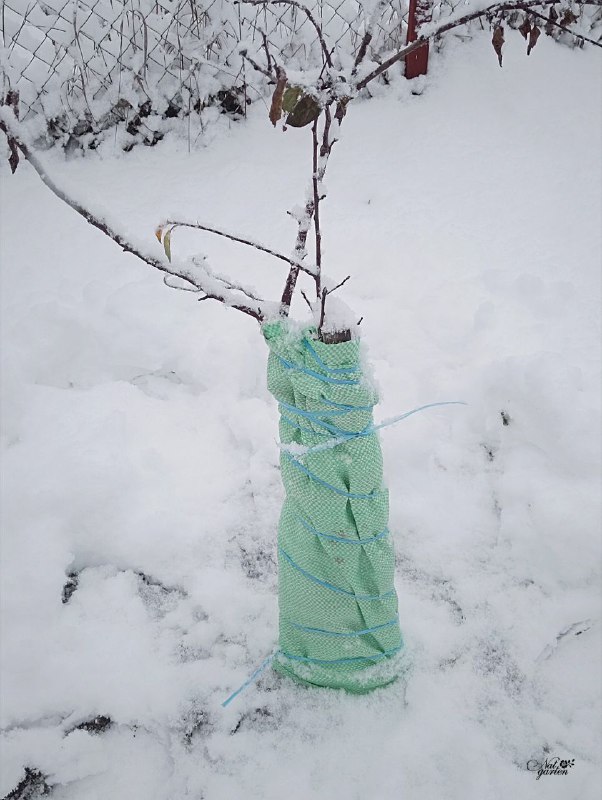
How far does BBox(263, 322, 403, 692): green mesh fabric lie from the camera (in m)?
1.23

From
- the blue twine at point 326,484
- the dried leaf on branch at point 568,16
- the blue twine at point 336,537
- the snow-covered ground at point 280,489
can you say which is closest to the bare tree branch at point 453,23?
the dried leaf on branch at point 568,16

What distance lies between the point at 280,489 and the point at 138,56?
2.69 metres

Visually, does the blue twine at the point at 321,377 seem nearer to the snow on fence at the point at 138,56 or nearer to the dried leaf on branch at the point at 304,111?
the dried leaf on branch at the point at 304,111

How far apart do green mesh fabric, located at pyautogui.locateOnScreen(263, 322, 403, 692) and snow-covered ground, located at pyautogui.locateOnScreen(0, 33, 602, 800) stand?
13 centimetres

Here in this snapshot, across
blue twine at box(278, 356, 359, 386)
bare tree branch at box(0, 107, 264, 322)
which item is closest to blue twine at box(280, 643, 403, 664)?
blue twine at box(278, 356, 359, 386)

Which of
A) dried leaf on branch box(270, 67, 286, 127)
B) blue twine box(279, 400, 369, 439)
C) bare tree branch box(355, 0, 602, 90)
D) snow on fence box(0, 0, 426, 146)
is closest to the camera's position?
dried leaf on branch box(270, 67, 286, 127)

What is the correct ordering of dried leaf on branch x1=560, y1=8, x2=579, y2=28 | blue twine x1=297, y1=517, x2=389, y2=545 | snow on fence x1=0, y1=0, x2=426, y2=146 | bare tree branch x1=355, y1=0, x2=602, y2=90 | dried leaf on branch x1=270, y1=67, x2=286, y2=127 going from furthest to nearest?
snow on fence x1=0, y1=0, x2=426, y2=146 → blue twine x1=297, y1=517, x2=389, y2=545 → dried leaf on branch x1=560, y1=8, x2=579, y2=28 → bare tree branch x1=355, y1=0, x2=602, y2=90 → dried leaf on branch x1=270, y1=67, x2=286, y2=127

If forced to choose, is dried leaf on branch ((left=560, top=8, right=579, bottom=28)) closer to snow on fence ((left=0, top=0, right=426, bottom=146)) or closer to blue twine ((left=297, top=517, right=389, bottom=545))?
blue twine ((left=297, top=517, right=389, bottom=545))

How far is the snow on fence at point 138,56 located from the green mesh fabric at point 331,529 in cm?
279

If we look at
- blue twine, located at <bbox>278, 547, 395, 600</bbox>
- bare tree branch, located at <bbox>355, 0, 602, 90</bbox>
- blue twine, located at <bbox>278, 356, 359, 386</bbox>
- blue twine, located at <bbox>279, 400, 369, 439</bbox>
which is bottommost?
blue twine, located at <bbox>278, 547, 395, 600</bbox>

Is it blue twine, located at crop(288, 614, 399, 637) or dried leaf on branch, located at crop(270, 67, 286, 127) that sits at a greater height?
dried leaf on branch, located at crop(270, 67, 286, 127)

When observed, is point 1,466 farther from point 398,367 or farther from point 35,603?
point 398,367

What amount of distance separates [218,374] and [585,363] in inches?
50.8

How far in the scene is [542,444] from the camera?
2.03 meters
